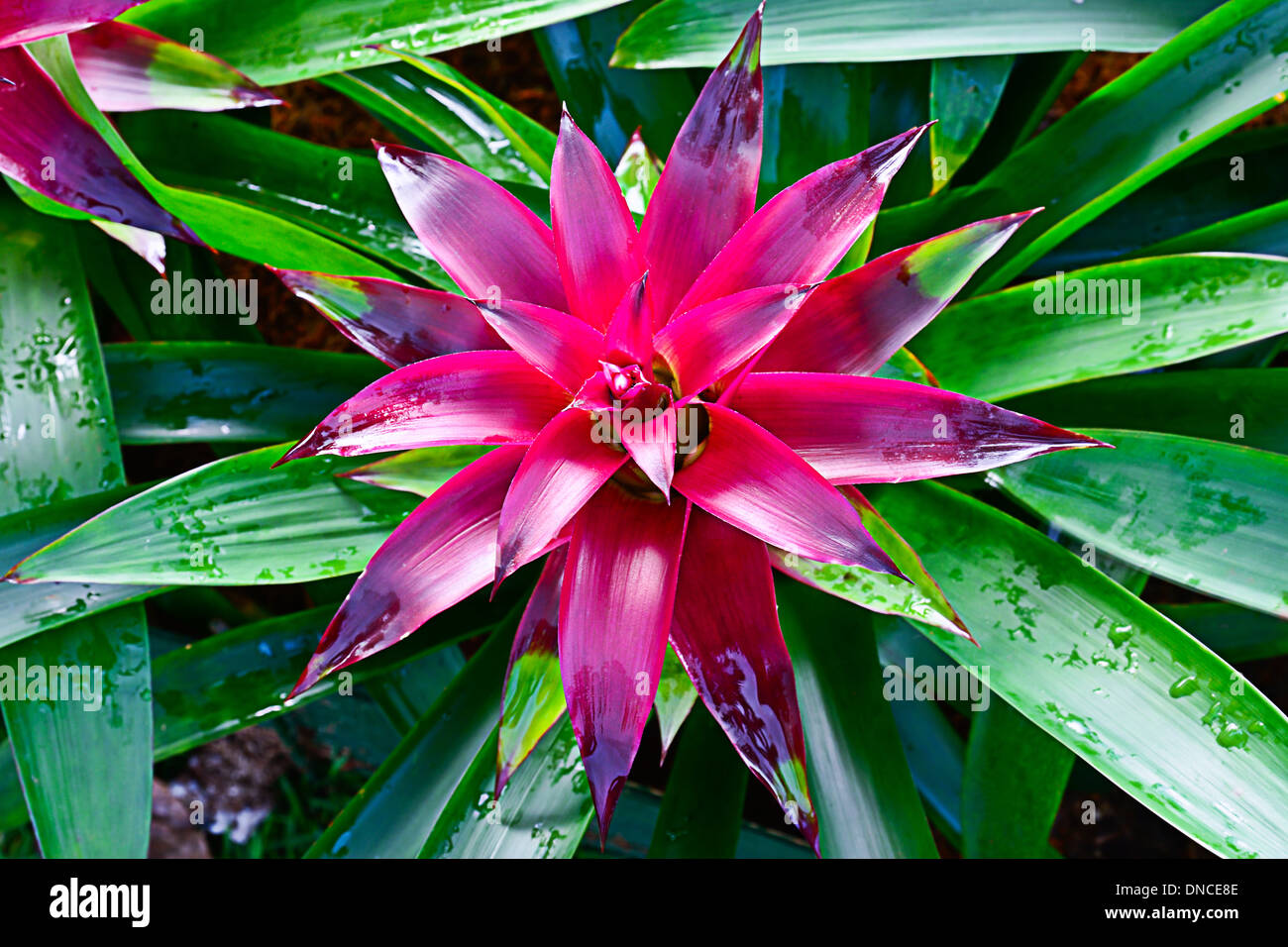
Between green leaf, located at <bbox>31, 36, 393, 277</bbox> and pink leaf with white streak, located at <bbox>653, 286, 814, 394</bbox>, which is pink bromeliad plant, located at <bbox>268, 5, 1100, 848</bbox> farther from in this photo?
green leaf, located at <bbox>31, 36, 393, 277</bbox>

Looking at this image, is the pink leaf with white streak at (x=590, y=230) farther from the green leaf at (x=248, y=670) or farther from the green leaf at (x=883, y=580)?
the green leaf at (x=248, y=670)

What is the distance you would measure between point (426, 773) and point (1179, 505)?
2.54 ft

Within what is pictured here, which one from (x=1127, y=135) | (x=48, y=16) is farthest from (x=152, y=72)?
(x=1127, y=135)

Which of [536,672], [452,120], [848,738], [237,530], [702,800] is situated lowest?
[702,800]

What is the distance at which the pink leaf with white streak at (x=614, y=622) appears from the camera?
1.86ft

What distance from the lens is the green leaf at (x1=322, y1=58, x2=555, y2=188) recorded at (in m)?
0.95

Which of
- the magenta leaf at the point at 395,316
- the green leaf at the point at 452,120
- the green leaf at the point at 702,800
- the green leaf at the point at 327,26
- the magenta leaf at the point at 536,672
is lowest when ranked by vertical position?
the green leaf at the point at 702,800

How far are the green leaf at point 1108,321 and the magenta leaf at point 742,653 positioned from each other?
342 millimetres

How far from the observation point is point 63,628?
2.76ft

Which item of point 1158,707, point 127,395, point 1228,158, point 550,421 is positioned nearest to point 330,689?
point 127,395

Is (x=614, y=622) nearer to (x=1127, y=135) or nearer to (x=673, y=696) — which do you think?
(x=673, y=696)

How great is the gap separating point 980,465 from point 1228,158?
2.51 feet

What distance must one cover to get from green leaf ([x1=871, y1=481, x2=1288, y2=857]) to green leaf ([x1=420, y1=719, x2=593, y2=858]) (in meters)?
0.39

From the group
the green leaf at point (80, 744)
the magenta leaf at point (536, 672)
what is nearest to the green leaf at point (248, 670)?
the green leaf at point (80, 744)
